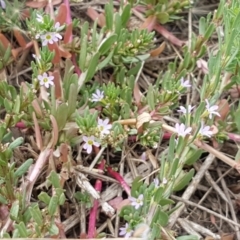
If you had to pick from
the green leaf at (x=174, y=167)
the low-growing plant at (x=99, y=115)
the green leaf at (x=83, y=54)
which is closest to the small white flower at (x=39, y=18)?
the low-growing plant at (x=99, y=115)

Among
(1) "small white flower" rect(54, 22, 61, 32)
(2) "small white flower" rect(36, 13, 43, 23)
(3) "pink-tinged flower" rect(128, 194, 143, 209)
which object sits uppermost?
(2) "small white flower" rect(36, 13, 43, 23)

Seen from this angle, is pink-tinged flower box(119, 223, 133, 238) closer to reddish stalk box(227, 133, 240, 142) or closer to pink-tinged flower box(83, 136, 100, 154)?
pink-tinged flower box(83, 136, 100, 154)

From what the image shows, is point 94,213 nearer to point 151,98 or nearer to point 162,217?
point 162,217

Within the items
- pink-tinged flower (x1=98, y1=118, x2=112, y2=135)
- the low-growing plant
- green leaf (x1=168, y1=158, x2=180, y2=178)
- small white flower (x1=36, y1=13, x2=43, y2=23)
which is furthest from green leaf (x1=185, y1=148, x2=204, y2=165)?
small white flower (x1=36, y1=13, x2=43, y2=23)

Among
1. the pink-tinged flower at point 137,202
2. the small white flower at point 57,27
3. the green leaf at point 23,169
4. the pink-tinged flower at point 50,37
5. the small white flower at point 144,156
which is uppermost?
the small white flower at point 57,27

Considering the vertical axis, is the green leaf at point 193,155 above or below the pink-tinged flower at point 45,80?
below

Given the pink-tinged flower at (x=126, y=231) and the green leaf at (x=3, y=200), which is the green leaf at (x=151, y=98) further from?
the green leaf at (x=3, y=200)
